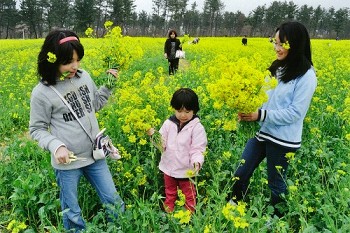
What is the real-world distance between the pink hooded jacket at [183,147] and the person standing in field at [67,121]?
1.85 feet

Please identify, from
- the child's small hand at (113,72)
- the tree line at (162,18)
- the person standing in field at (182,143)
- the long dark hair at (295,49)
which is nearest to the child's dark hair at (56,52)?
the child's small hand at (113,72)

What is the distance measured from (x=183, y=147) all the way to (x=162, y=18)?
72.2 metres

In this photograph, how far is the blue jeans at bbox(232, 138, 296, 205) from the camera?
8.65 feet

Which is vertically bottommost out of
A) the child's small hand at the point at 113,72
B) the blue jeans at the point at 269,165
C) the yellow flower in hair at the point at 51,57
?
the blue jeans at the point at 269,165

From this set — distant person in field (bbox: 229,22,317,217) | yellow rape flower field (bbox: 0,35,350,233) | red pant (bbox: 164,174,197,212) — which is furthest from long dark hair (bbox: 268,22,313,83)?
red pant (bbox: 164,174,197,212)

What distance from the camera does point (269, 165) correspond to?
2707 millimetres

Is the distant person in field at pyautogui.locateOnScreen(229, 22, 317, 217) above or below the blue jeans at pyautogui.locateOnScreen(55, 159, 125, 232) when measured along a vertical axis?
above

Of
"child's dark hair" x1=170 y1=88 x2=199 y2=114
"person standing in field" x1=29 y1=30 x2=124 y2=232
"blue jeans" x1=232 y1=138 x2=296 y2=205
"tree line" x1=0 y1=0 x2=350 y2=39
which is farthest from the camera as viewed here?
"tree line" x1=0 y1=0 x2=350 y2=39

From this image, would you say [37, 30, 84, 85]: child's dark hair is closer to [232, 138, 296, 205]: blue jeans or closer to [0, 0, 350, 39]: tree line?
[232, 138, 296, 205]: blue jeans

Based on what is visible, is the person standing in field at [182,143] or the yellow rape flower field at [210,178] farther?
the person standing in field at [182,143]

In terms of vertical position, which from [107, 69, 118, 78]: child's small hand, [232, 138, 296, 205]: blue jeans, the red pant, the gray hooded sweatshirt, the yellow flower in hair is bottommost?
the red pant

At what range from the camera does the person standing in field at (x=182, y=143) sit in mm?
2826

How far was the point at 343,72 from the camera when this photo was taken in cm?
855

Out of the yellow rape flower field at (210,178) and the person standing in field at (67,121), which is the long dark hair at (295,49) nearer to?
the yellow rape flower field at (210,178)
